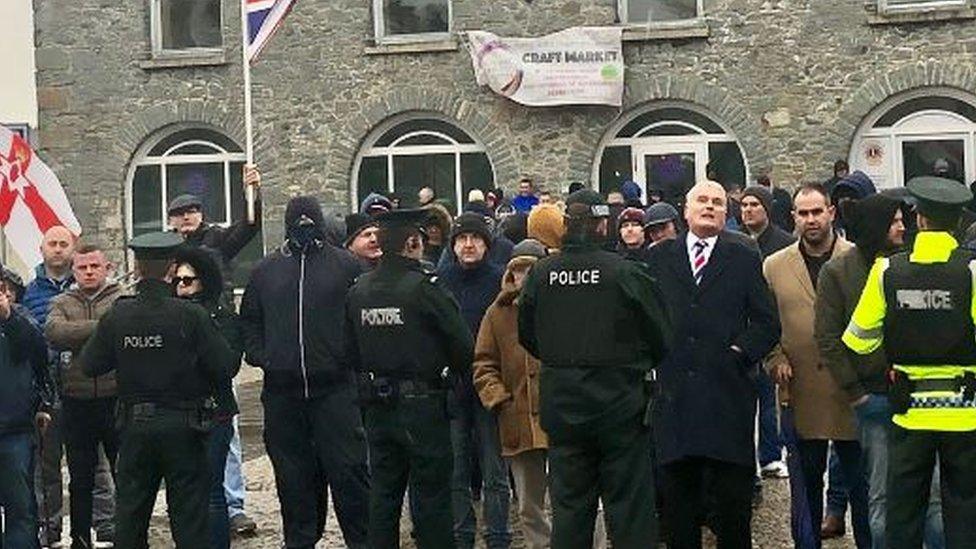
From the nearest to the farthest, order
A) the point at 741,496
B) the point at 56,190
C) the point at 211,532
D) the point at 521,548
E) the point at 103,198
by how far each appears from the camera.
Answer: the point at 741,496 < the point at 211,532 < the point at 521,548 < the point at 56,190 < the point at 103,198

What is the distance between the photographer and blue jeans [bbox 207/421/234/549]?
9758 millimetres

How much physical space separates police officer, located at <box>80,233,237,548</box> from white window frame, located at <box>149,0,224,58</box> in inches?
626

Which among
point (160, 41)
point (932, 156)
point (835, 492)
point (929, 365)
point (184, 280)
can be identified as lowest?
point (835, 492)

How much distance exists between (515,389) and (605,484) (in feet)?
4.56

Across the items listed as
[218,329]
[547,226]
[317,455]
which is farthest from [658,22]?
[218,329]

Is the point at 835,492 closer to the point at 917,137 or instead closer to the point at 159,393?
the point at 159,393

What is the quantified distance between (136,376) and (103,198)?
16407 mm

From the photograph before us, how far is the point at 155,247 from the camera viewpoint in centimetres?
897

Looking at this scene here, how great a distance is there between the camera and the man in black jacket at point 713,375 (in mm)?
8500

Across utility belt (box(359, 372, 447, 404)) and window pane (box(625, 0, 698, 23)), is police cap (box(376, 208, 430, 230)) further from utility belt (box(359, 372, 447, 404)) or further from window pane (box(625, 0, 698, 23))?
window pane (box(625, 0, 698, 23))

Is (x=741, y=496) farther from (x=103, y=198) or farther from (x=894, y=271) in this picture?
(x=103, y=198)

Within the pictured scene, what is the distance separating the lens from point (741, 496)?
8539mm

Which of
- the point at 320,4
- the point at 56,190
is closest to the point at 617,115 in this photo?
the point at 320,4

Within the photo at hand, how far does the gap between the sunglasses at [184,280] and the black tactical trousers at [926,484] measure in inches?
155
